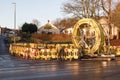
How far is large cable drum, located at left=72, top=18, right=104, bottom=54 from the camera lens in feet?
128

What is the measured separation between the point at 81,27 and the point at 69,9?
29.0 m

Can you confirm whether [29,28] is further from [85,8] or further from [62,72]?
[62,72]

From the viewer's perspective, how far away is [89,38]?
44156 millimetres

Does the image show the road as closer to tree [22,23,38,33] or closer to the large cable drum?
the large cable drum

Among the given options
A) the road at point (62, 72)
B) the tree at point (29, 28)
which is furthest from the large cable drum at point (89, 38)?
the tree at point (29, 28)

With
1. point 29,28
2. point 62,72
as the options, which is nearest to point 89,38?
point 62,72

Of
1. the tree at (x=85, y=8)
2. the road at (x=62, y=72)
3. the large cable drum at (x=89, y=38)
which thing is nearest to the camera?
the road at (x=62, y=72)

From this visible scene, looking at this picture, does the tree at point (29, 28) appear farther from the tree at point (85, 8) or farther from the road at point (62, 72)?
the road at point (62, 72)

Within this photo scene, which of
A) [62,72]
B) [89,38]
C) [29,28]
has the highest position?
[29,28]

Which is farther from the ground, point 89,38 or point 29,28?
Answer: point 29,28

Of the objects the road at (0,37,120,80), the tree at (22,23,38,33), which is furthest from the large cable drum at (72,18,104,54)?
the tree at (22,23,38,33)

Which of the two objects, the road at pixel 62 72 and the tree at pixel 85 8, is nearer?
the road at pixel 62 72

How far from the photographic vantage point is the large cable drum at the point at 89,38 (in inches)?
1538

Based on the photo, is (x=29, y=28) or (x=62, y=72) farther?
(x=29, y=28)
